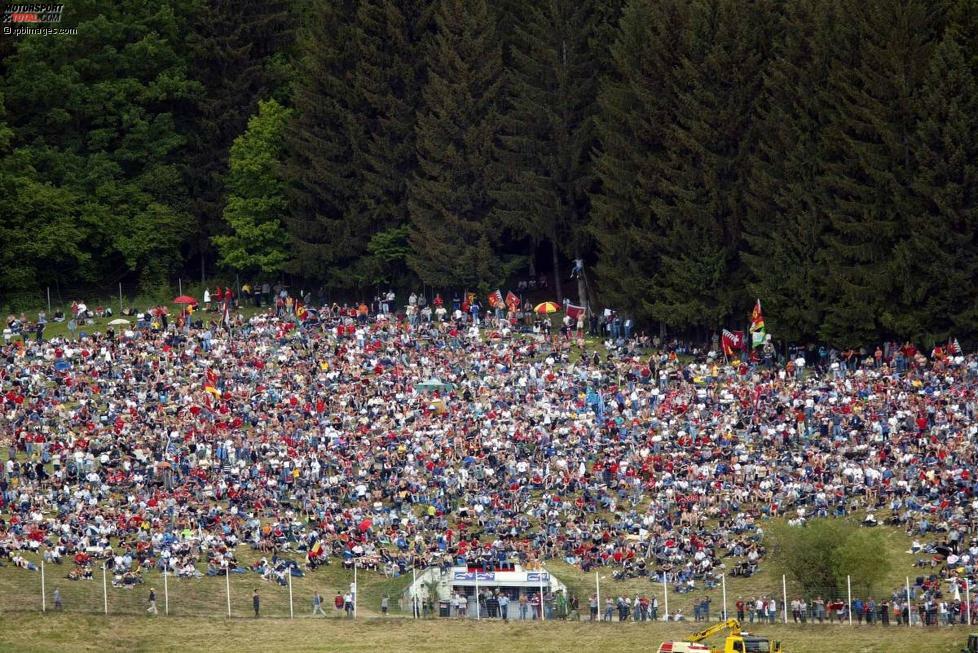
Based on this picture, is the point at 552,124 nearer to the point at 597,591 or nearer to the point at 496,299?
the point at 496,299

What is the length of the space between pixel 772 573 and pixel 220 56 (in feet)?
156

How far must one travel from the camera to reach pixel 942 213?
102000mm

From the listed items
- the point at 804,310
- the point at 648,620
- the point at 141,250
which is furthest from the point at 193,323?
the point at 648,620

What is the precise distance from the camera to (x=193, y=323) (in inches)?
4441

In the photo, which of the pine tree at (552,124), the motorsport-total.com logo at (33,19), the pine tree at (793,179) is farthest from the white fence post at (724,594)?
the motorsport-total.com logo at (33,19)

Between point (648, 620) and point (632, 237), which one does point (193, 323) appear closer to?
point (632, 237)

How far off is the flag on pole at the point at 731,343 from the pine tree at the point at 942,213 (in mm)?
6944

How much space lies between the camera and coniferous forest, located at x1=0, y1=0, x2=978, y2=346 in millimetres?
103250

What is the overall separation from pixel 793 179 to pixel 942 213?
23.8ft

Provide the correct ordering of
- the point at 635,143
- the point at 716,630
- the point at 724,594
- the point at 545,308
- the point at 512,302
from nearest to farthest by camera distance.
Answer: the point at 716,630 → the point at 724,594 → the point at 635,143 → the point at 545,308 → the point at 512,302

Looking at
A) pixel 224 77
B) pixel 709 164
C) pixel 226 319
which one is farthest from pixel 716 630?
pixel 224 77

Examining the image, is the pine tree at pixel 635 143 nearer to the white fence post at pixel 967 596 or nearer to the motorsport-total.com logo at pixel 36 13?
the motorsport-total.com logo at pixel 36 13

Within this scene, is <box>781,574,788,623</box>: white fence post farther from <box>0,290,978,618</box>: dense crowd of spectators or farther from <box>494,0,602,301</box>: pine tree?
<box>494,0,602,301</box>: pine tree

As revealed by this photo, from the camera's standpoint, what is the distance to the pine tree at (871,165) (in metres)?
103
